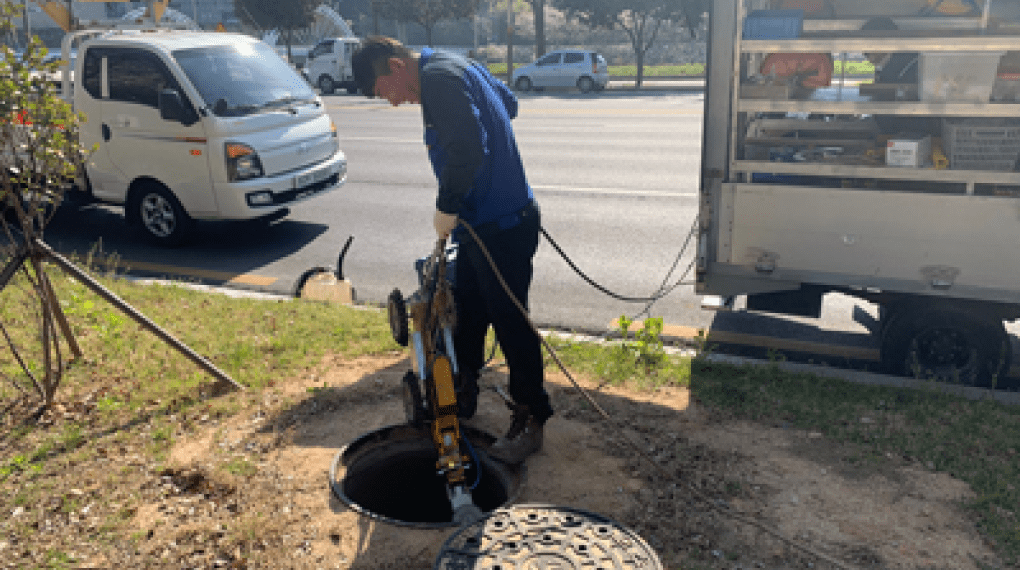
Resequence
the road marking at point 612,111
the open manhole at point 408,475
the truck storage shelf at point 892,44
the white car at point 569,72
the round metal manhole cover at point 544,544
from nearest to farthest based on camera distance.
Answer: the round metal manhole cover at point 544,544, the open manhole at point 408,475, the truck storage shelf at point 892,44, the road marking at point 612,111, the white car at point 569,72

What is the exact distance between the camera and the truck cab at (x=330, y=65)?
3062cm

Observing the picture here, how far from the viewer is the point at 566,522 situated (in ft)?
11.1

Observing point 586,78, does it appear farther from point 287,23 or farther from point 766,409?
point 766,409

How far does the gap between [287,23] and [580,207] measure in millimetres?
34377

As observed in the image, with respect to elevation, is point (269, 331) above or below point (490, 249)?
below

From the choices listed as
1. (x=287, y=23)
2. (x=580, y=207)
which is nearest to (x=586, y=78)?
(x=287, y=23)

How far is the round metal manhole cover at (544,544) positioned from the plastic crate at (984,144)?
2.88 meters

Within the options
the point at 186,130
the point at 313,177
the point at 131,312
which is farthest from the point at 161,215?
the point at 131,312

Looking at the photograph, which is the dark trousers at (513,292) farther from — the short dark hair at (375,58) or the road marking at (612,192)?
the road marking at (612,192)

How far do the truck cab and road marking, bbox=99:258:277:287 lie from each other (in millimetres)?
23463

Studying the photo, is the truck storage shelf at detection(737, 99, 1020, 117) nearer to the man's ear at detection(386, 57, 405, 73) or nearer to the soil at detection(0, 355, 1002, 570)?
the soil at detection(0, 355, 1002, 570)

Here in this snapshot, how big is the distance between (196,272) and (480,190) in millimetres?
4783

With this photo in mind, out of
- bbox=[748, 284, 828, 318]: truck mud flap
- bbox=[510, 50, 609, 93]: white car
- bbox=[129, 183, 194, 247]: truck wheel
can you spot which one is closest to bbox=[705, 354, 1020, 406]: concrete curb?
bbox=[748, 284, 828, 318]: truck mud flap

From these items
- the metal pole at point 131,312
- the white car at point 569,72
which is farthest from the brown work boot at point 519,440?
the white car at point 569,72
